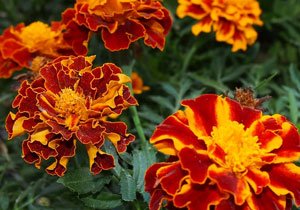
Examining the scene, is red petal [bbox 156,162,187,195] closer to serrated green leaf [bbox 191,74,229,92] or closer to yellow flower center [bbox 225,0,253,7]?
serrated green leaf [bbox 191,74,229,92]

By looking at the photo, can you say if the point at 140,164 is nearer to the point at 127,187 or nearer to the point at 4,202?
the point at 127,187

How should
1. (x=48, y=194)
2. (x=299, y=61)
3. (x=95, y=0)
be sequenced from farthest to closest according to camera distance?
(x=299, y=61) → (x=48, y=194) → (x=95, y=0)

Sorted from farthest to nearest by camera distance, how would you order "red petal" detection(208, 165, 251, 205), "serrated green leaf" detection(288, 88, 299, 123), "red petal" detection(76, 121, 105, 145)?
"serrated green leaf" detection(288, 88, 299, 123) < "red petal" detection(76, 121, 105, 145) < "red petal" detection(208, 165, 251, 205)

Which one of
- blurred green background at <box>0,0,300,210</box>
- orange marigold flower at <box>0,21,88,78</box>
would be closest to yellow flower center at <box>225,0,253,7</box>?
blurred green background at <box>0,0,300,210</box>

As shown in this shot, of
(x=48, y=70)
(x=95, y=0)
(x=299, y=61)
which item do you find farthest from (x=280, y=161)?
(x=299, y=61)

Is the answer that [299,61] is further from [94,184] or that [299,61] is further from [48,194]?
[94,184]

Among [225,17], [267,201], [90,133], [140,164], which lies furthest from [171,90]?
[267,201]
